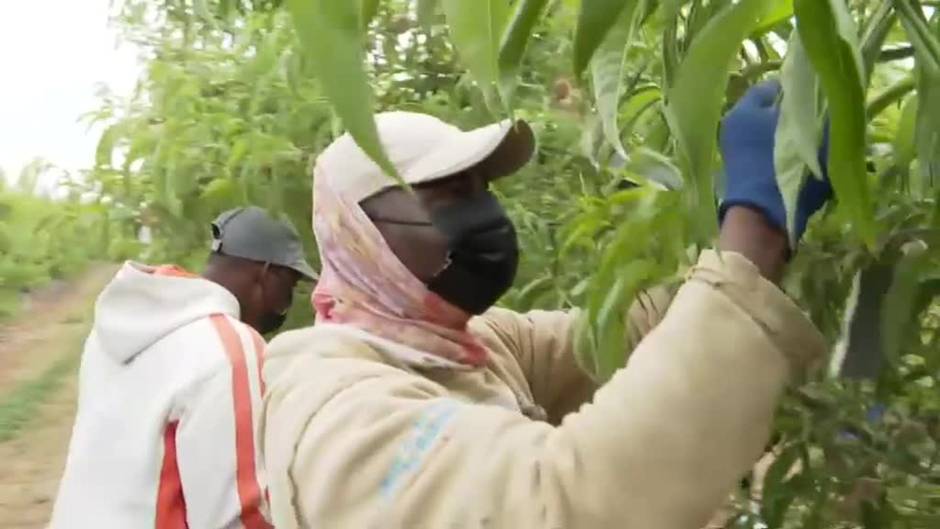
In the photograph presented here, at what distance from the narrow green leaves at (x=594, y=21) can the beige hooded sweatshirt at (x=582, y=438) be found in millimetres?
353

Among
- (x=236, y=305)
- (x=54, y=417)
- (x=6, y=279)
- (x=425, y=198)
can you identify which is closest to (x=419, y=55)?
(x=236, y=305)

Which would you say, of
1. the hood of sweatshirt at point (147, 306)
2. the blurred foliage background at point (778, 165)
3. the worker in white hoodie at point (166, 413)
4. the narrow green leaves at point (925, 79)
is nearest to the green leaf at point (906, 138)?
the blurred foliage background at point (778, 165)

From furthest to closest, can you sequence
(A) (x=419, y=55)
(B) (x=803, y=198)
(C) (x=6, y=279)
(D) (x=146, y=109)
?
(C) (x=6, y=279) < (D) (x=146, y=109) < (A) (x=419, y=55) < (B) (x=803, y=198)

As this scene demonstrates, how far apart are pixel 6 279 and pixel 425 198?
8.91 meters

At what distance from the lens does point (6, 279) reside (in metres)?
9.59

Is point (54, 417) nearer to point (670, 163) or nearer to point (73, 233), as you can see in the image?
point (73, 233)

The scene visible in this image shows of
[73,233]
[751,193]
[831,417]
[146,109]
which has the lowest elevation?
[73,233]

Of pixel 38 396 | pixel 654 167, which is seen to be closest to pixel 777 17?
pixel 654 167

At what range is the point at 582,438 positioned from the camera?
849 millimetres

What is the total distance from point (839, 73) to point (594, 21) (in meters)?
0.08

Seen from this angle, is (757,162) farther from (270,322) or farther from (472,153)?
(270,322)

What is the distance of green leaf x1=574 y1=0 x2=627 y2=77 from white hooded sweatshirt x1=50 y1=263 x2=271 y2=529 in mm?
1284

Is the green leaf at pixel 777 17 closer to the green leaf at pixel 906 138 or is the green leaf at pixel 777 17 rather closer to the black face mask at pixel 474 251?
the green leaf at pixel 906 138

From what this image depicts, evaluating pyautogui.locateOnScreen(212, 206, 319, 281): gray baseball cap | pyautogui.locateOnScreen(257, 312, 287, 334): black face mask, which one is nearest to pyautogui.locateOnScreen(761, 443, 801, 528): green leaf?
pyautogui.locateOnScreen(212, 206, 319, 281): gray baseball cap
